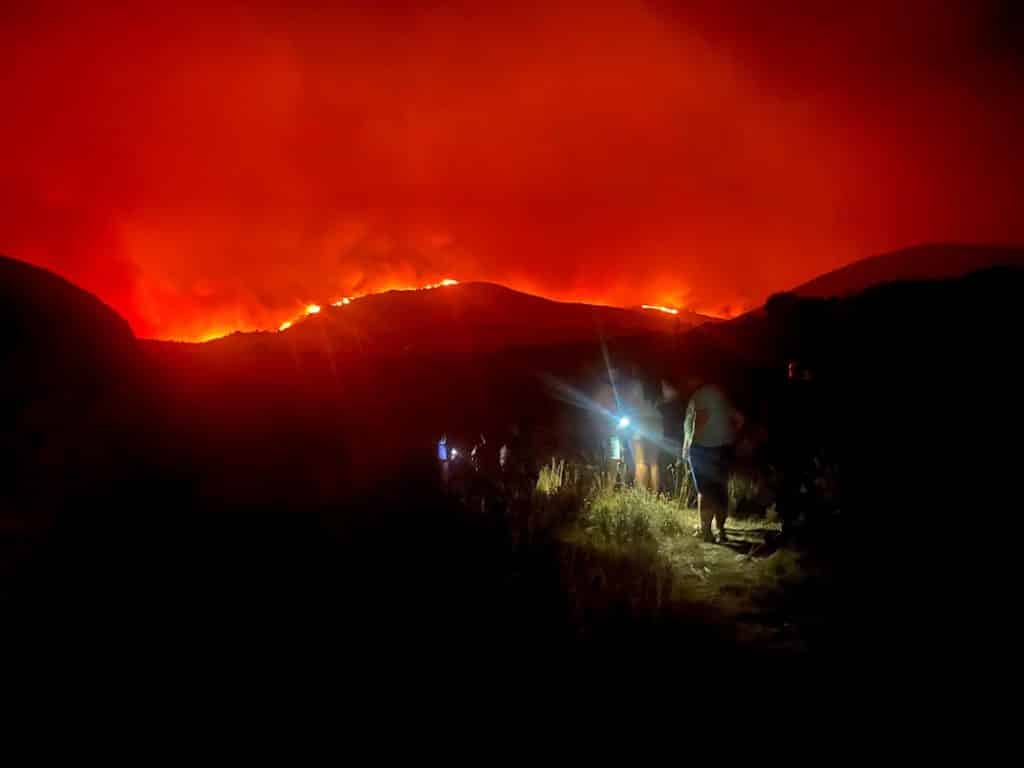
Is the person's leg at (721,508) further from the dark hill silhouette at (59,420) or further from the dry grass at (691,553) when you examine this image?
the dark hill silhouette at (59,420)

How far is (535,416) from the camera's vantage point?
49.5 feet

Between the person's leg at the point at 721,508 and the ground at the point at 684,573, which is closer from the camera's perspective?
the ground at the point at 684,573

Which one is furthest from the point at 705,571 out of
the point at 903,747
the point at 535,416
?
the point at 535,416

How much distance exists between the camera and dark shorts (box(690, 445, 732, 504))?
21.7 feet

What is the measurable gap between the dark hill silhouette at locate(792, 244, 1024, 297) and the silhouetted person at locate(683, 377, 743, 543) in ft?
30.0

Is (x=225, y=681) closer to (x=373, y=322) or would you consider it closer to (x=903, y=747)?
(x=903, y=747)

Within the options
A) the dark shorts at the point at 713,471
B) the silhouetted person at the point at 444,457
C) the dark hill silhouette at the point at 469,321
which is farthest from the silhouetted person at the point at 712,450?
the dark hill silhouette at the point at 469,321

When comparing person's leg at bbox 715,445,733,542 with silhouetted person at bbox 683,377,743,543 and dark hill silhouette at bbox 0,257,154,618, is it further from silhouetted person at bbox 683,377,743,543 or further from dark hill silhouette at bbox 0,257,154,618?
dark hill silhouette at bbox 0,257,154,618

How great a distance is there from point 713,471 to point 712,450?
245 mm

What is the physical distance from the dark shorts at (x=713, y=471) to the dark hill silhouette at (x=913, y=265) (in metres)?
9.31

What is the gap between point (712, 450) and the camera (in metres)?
6.78

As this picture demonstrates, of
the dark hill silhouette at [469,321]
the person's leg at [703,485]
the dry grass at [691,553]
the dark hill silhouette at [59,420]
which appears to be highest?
the dark hill silhouette at [469,321]

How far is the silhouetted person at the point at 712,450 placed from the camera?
6648 mm

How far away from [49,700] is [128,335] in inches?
97.1
